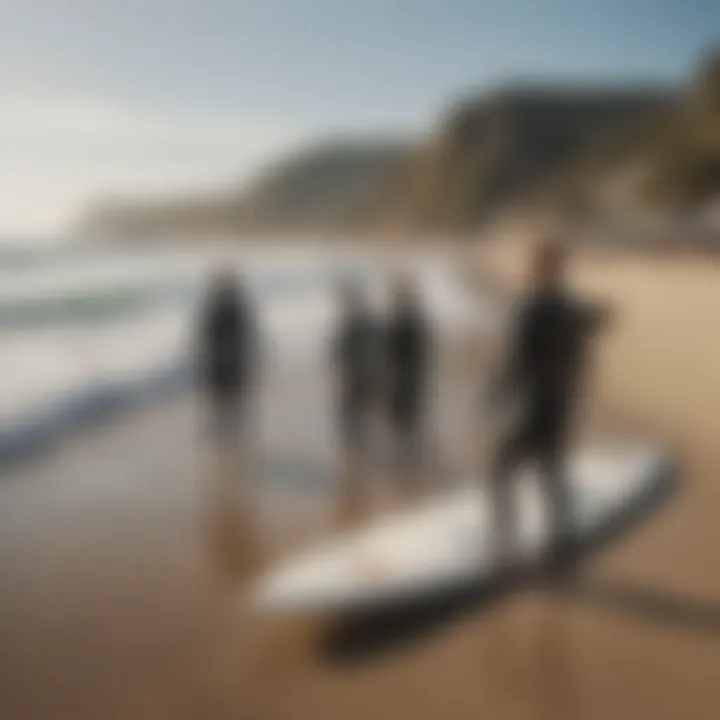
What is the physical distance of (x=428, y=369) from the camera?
1.65m

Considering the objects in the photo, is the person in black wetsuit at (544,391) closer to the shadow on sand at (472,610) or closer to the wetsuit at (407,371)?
the shadow on sand at (472,610)

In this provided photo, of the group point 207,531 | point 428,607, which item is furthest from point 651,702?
point 207,531

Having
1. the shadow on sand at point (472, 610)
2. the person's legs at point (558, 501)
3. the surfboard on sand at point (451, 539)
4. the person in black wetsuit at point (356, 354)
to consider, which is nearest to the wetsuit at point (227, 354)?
the person in black wetsuit at point (356, 354)

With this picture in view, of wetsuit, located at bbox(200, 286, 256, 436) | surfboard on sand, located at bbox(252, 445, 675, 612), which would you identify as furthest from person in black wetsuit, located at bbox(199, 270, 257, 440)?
surfboard on sand, located at bbox(252, 445, 675, 612)

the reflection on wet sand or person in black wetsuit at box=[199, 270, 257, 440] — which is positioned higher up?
person in black wetsuit at box=[199, 270, 257, 440]

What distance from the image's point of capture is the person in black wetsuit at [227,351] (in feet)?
5.02

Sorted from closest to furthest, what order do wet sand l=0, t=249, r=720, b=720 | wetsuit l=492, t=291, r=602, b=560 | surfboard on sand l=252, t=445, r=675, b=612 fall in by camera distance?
wet sand l=0, t=249, r=720, b=720, surfboard on sand l=252, t=445, r=675, b=612, wetsuit l=492, t=291, r=602, b=560

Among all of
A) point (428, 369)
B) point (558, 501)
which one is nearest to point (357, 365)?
point (428, 369)

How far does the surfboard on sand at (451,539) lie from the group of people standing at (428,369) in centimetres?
3

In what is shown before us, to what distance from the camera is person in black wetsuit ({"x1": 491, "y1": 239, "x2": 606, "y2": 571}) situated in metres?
1.53

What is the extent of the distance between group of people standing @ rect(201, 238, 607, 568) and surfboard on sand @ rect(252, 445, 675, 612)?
0.10 ft

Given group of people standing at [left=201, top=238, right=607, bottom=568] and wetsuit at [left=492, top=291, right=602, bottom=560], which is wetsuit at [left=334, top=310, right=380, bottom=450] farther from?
wetsuit at [left=492, top=291, right=602, bottom=560]

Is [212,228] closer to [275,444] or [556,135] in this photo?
[275,444]

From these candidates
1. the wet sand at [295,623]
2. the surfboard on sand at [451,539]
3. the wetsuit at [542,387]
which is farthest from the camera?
the wetsuit at [542,387]
